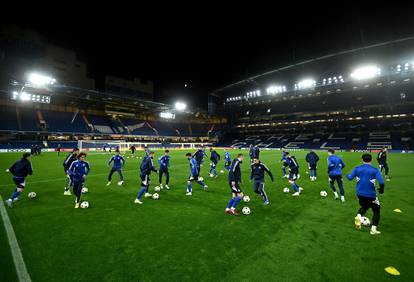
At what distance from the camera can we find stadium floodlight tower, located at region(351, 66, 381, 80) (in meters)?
51.1

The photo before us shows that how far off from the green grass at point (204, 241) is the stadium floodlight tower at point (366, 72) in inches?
2172

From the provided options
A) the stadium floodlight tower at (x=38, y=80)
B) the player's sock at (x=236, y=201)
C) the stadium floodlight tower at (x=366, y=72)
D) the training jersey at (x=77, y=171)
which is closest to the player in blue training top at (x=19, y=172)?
the training jersey at (x=77, y=171)

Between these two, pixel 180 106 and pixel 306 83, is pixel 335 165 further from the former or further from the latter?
pixel 180 106

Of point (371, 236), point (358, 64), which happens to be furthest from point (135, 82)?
point (371, 236)

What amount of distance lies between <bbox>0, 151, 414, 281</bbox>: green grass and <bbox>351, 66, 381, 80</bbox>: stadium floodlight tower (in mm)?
55174

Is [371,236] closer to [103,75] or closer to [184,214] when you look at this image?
[184,214]

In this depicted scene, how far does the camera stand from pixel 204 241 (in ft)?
18.2

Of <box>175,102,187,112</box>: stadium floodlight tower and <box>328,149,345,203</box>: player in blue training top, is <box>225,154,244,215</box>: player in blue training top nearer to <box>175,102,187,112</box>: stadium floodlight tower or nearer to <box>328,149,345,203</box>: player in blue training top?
<box>328,149,345,203</box>: player in blue training top

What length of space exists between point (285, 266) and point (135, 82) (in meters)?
72.3

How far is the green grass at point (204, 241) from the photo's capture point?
418 centimetres

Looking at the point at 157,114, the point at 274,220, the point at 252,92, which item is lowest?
the point at 274,220

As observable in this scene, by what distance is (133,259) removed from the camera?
183 inches

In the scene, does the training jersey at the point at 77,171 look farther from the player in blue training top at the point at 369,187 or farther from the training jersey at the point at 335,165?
the training jersey at the point at 335,165

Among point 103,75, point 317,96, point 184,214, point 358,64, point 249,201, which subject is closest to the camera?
point 184,214
